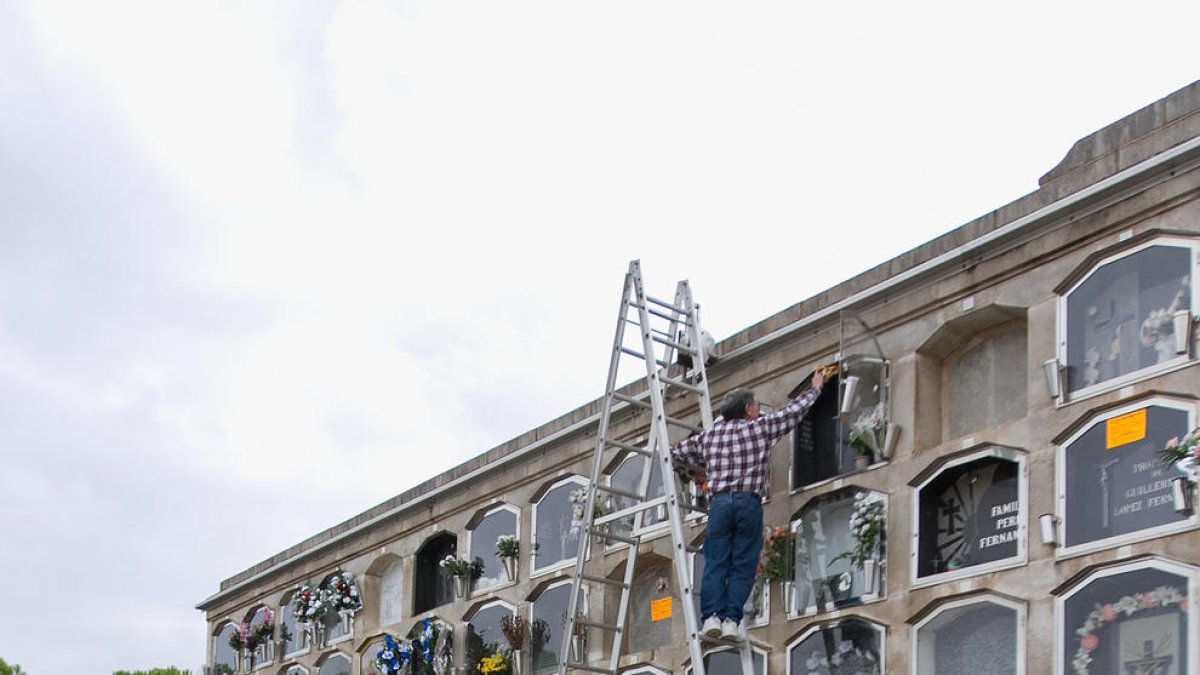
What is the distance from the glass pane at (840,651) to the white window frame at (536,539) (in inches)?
137

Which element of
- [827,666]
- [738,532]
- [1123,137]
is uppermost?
[1123,137]

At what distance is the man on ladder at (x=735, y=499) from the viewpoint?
12.5 metres

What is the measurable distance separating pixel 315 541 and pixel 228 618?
11.7 ft

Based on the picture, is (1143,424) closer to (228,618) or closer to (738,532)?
(738,532)

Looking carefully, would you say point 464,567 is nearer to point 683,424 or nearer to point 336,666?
point 336,666

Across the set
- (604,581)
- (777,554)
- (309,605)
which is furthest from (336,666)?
(777,554)

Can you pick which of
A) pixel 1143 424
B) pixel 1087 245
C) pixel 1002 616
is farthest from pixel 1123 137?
pixel 1002 616

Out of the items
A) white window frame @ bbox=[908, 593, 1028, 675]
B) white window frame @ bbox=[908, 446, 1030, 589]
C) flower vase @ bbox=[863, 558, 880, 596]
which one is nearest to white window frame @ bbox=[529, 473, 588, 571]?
flower vase @ bbox=[863, 558, 880, 596]

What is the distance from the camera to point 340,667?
20344 millimetres

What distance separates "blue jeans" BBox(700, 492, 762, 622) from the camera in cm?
1251

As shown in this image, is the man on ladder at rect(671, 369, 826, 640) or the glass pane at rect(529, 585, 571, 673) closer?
the man on ladder at rect(671, 369, 826, 640)

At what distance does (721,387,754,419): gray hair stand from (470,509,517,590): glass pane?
180 inches

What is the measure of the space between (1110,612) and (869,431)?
2.63 m

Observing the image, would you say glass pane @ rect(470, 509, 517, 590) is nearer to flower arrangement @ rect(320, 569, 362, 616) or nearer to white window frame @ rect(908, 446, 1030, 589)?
flower arrangement @ rect(320, 569, 362, 616)
